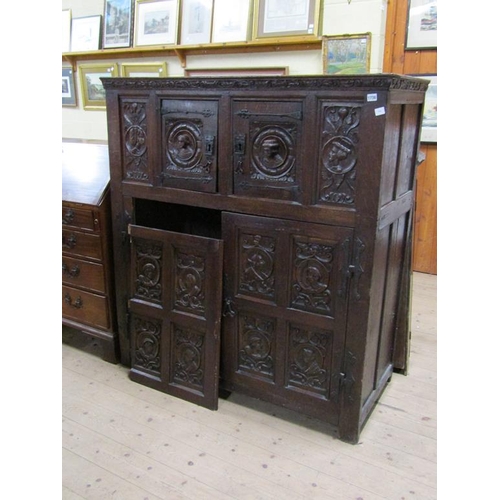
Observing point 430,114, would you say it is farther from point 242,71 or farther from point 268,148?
point 268,148

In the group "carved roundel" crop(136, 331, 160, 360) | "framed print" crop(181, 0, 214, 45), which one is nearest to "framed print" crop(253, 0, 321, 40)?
"framed print" crop(181, 0, 214, 45)

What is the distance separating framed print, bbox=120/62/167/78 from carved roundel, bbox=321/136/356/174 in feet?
8.91

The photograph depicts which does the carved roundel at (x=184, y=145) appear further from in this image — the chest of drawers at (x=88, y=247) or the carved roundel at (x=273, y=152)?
the chest of drawers at (x=88, y=247)

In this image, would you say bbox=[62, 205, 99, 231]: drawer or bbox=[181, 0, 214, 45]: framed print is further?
bbox=[181, 0, 214, 45]: framed print

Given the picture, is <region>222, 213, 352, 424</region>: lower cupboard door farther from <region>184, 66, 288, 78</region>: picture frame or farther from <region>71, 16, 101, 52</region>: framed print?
<region>71, 16, 101, 52</region>: framed print

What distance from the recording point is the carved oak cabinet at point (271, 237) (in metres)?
1.65

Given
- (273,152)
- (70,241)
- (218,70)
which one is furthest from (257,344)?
(218,70)

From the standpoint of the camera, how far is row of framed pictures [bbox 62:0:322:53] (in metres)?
3.20

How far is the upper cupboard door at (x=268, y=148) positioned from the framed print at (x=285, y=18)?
1.72 m

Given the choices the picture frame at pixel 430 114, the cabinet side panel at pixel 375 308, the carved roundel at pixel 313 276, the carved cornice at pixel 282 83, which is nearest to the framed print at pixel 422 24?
the picture frame at pixel 430 114

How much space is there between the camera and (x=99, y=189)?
2.29 m

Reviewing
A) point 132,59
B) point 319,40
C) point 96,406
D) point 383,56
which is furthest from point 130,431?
point 132,59

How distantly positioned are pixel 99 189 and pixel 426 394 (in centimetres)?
186
